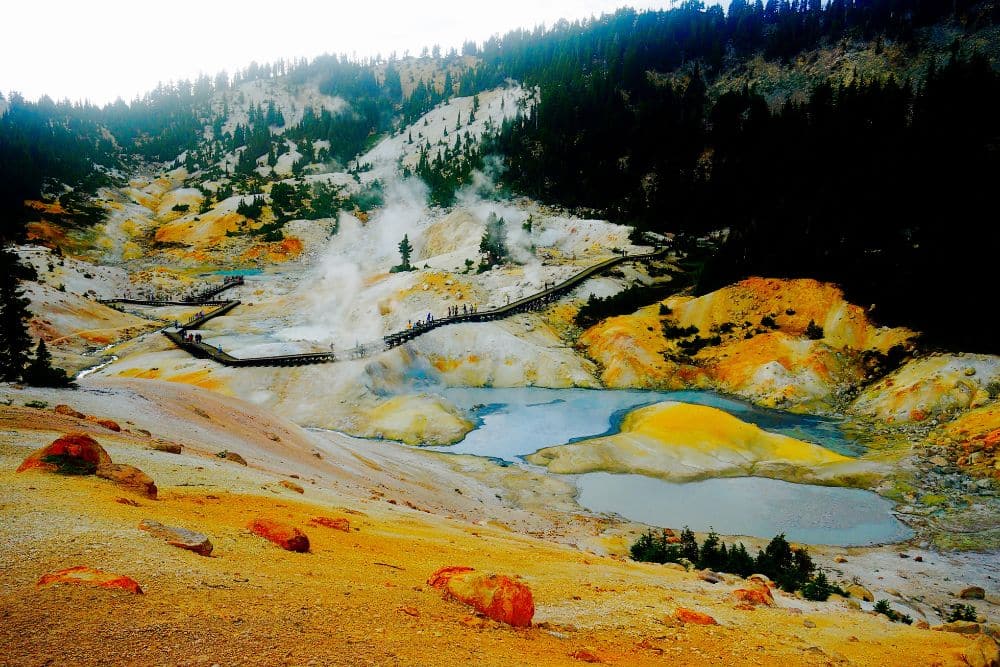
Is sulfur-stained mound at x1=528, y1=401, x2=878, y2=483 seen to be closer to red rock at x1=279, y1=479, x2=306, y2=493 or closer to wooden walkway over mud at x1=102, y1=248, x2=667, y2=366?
red rock at x1=279, y1=479, x2=306, y2=493

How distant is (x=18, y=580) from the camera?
19.1 feet

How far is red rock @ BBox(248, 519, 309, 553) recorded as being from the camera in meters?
9.57

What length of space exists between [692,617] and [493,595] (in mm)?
4242

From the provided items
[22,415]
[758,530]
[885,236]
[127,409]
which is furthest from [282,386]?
[885,236]

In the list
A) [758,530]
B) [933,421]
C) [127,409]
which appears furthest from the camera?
[933,421]

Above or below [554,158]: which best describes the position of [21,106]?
above

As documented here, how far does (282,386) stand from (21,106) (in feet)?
766

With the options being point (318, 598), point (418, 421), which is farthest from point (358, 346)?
point (318, 598)

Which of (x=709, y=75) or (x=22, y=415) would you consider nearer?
(x=22, y=415)

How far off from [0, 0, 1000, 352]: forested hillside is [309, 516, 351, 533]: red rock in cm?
4647

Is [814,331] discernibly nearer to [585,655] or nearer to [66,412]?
[585,655]

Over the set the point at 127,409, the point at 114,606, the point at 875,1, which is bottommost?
the point at 127,409

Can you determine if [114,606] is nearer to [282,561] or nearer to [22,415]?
[282,561]

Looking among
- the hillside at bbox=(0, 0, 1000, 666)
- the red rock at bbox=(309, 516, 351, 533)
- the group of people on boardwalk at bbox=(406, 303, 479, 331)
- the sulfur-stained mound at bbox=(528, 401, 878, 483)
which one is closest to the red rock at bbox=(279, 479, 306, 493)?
the hillside at bbox=(0, 0, 1000, 666)
